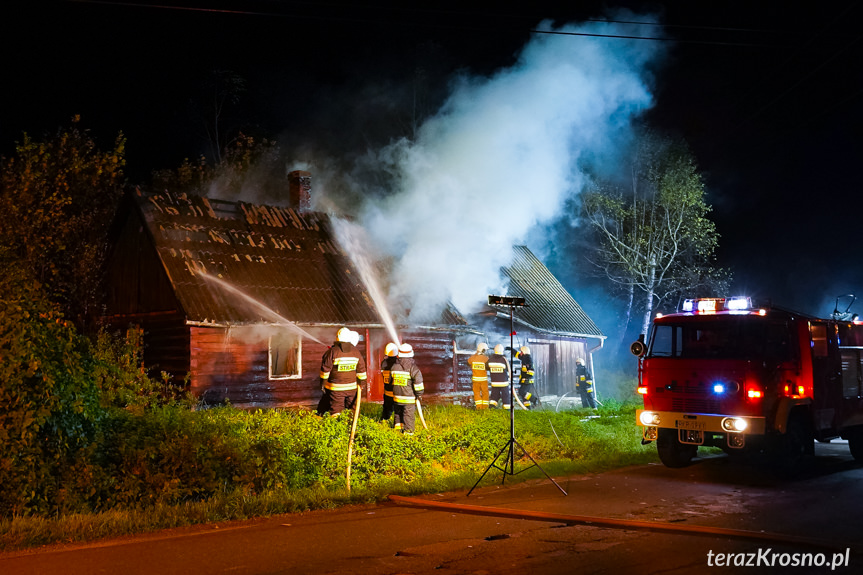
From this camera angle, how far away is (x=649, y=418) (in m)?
11.2

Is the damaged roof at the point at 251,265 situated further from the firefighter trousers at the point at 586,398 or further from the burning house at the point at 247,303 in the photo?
the firefighter trousers at the point at 586,398

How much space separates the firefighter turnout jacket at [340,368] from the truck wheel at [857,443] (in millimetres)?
8565

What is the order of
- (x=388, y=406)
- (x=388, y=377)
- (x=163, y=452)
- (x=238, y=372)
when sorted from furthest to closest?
(x=238, y=372) < (x=388, y=406) < (x=388, y=377) < (x=163, y=452)

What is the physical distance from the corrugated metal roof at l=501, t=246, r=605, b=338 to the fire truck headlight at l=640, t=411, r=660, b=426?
41.5 feet

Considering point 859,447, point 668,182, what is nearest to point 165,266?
point 859,447

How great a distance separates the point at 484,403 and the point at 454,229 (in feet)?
17.7

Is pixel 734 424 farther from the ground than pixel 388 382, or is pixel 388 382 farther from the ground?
pixel 388 382

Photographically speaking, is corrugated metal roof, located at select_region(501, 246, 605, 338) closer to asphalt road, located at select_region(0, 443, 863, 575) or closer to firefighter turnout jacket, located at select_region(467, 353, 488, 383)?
firefighter turnout jacket, located at select_region(467, 353, 488, 383)

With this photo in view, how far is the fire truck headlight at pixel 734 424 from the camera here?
1017 centimetres

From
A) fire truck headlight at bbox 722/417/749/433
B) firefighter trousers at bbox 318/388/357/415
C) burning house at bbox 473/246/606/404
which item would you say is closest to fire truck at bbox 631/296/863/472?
fire truck headlight at bbox 722/417/749/433

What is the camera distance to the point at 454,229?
20.7 metres

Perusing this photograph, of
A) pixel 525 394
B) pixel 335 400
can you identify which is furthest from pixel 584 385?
pixel 335 400

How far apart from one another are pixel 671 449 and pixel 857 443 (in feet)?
11.9

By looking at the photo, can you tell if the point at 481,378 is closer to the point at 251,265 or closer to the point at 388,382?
the point at 388,382
